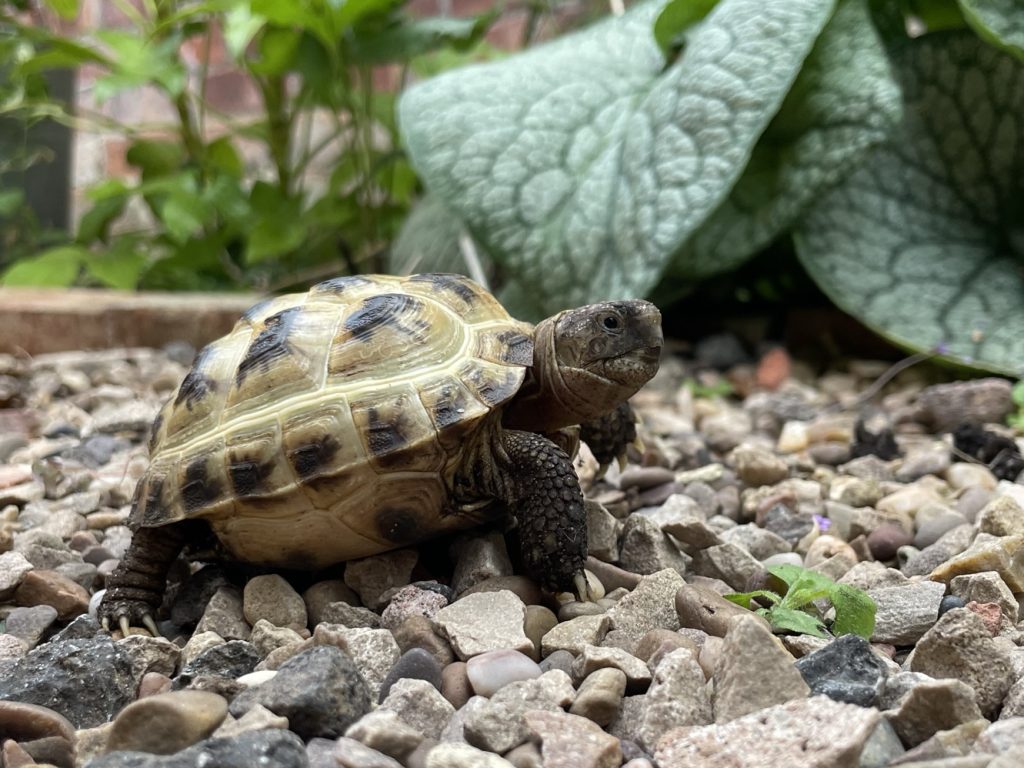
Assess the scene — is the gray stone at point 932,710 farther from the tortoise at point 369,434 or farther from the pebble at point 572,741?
the tortoise at point 369,434

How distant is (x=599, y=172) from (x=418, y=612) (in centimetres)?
155

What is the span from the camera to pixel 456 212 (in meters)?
2.51

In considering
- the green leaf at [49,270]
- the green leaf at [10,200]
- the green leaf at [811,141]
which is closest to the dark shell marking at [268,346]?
the green leaf at [811,141]

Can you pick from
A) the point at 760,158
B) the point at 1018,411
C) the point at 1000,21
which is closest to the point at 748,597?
the point at 1018,411

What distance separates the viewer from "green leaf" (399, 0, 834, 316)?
2287 mm

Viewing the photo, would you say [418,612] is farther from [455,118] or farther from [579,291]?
[455,118]

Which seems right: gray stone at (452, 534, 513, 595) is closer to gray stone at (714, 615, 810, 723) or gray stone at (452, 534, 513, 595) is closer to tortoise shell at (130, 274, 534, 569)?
tortoise shell at (130, 274, 534, 569)

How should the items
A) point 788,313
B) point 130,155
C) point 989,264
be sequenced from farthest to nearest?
1. point 130,155
2. point 788,313
3. point 989,264

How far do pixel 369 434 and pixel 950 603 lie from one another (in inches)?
29.5

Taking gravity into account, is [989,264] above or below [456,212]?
below

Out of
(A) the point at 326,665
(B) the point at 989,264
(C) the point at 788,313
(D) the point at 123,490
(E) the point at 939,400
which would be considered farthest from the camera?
(C) the point at 788,313

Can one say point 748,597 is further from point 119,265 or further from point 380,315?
point 119,265

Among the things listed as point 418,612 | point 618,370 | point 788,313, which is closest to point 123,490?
point 418,612

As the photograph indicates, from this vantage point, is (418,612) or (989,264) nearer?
(418,612)
